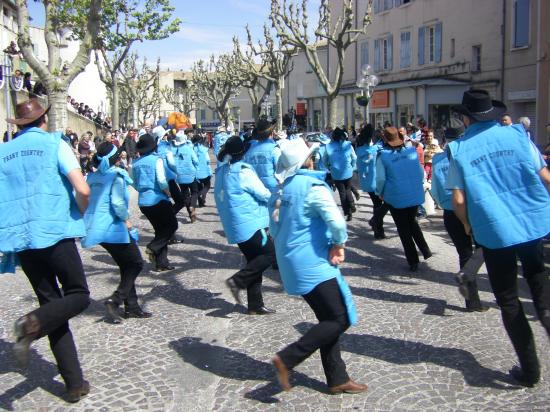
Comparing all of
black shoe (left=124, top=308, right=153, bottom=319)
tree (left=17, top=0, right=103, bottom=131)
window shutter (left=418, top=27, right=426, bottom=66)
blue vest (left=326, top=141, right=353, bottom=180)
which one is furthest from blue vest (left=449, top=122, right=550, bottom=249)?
window shutter (left=418, top=27, right=426, bottom=66)

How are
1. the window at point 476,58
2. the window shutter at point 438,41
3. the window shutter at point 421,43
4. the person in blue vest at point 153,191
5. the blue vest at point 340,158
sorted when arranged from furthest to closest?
the window shutter at point 421,43 → the window shutter at point 438,41 → the window at point 476,58 → the blue vest at point 340,158 → the person in blue vest at point 153,191

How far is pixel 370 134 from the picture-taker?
11695 mm

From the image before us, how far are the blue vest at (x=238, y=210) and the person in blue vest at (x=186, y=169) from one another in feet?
19.7

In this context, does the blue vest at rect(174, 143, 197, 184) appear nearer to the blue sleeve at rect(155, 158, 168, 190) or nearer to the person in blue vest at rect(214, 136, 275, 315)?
the blue sleeve at rect(155, 158, 168, 190)

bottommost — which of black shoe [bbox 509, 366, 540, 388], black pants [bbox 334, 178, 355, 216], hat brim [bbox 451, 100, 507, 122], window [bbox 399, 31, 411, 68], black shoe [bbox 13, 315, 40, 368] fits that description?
black shoe [bbox 509, 366, 540, 388]

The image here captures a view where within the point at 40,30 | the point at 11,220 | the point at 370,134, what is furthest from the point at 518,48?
the point at 40,30

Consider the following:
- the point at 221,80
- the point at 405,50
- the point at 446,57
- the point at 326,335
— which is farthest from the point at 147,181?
the point at 221,80

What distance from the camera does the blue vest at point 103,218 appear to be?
5785 mm

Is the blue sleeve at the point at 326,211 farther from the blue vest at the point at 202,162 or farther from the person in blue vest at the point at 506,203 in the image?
the blue vest at the point at 202,162

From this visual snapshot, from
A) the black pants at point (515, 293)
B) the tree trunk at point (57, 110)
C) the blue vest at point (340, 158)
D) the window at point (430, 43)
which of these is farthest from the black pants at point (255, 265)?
the window at point (430, 43)

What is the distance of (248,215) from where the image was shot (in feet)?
20.1

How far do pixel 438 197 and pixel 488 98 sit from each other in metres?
2.40

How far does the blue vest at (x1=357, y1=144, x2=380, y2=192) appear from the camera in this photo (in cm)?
1134

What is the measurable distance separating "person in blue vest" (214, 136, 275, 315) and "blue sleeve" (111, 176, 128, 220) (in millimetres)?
955
